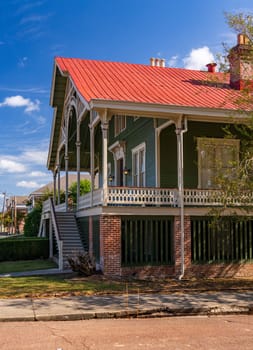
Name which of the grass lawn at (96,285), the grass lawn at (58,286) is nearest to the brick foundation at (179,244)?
the grass lawn at (96,285)

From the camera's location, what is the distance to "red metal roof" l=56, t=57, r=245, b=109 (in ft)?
53.9

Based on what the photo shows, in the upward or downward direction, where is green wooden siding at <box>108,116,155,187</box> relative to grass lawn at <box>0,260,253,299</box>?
upward

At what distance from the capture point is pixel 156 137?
735 inches

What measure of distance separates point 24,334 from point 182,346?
2750mm

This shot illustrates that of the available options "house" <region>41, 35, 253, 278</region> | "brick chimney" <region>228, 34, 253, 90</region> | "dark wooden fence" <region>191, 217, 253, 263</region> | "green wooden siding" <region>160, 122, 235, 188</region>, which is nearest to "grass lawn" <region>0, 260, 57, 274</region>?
"house" <region>41, 35, 253, 278</region>

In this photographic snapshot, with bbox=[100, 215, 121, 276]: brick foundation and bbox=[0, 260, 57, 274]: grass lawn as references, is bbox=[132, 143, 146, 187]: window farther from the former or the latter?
bbox=[100, 215, 121, 276]: brick foundation

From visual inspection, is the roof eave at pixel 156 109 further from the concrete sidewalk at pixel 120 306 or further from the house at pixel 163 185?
the concrete sidewalk at pixel 120 306

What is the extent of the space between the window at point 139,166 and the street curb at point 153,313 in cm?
1049

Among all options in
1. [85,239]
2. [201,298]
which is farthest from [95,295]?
[85,239]

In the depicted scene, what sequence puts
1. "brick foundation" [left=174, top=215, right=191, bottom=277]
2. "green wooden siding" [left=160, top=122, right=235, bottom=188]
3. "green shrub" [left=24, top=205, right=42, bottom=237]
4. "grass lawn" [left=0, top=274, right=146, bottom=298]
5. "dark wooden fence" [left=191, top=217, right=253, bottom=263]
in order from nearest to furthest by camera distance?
"grass lawn" [left=0, top=274, right=146, bottom=298] < "brick foundation" [left=174, top=215, right=191, bottom=277] < "dark wooden fence" [left=191, top=217, right=253, bottom=263] < "green wooden siding" [left=160, top=122, right=235, bottom=188] < "green shrub" [left=24, top=205, right=42, bottom=237]

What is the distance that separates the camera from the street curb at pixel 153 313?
30.8 feet

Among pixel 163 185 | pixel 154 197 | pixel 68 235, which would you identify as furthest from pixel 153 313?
pixel 68 235

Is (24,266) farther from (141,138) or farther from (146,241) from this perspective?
(141,138)

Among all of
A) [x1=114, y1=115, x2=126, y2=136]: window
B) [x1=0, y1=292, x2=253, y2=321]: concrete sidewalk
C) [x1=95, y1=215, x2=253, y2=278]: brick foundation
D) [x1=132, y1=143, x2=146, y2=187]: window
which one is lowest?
[x1=0, y1=292, x2=253, y2=321]: concrete sidewalk
